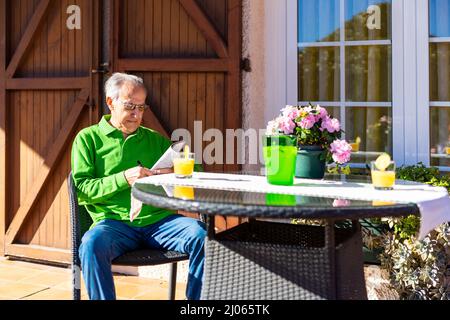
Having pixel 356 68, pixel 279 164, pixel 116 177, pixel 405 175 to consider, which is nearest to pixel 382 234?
pixel 405 175

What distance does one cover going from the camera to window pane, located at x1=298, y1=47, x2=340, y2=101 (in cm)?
→ 369

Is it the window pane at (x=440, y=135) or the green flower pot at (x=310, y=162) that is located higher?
the window pane at (x=440, y=135)

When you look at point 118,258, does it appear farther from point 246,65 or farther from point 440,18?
point 440,18

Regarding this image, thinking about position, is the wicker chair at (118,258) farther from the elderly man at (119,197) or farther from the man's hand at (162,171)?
the man's hand at (162,171)

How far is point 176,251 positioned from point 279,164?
0.66 m

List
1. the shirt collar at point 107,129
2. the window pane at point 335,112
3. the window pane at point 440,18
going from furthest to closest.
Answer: the window pane at point 335,112, the window pane at point 440,18, the shirt collar at point 107,129

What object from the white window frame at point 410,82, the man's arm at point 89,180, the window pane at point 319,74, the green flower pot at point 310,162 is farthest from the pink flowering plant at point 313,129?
the window pane at point 319,74

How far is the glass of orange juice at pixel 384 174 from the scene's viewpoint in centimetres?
209

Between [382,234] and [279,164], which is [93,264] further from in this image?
[382,234]

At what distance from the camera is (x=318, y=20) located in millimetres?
3715

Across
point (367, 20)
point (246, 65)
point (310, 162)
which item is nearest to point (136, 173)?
point (310, 162)

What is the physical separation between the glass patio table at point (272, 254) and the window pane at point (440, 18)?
1.76m

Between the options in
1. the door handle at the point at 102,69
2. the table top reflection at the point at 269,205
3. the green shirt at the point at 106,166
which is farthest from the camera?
the door handle at the point at 102,69

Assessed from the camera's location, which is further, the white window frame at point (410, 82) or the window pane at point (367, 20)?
the window pane at point (367, 20)
